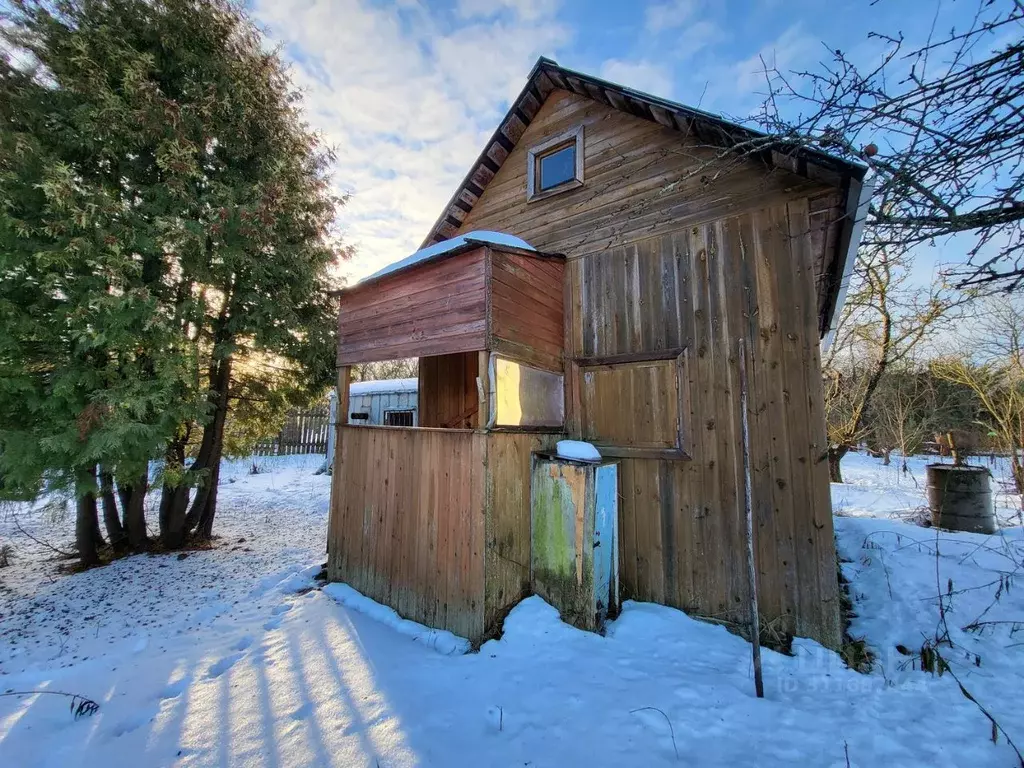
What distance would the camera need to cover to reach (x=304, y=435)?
14688mm

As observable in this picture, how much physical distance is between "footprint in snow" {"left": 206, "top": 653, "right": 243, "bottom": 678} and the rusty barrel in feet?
28.5

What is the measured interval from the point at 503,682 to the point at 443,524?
140 cm

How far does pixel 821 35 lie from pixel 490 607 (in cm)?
460

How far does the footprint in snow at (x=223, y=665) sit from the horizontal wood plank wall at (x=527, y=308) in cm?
344

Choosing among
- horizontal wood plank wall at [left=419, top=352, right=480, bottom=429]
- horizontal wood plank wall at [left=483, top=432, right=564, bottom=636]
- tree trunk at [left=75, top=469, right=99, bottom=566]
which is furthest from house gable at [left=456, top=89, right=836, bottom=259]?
tree trunk at [left=75, top=469, right=99, bottom=566]

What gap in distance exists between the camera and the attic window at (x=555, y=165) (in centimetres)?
496

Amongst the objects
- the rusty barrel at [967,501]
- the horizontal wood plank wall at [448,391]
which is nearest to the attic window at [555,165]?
the horizontal wood plank wall at [448,391]

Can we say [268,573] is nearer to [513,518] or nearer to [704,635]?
[513,518]

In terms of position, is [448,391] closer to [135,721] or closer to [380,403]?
[135,721]

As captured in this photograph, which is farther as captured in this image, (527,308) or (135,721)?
(527,308)

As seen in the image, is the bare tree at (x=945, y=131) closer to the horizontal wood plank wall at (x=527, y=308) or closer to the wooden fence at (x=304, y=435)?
the horizontal wood plank wall at (x=527, y=308)

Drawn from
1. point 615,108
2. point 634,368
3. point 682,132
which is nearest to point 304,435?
point 634,368

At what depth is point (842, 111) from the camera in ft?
6.77

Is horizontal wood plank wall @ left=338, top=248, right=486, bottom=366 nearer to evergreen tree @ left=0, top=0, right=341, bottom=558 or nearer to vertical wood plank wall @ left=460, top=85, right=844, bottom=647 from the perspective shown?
vertical wood plank wall @ left=460, top=85, right=844, bottom=647
